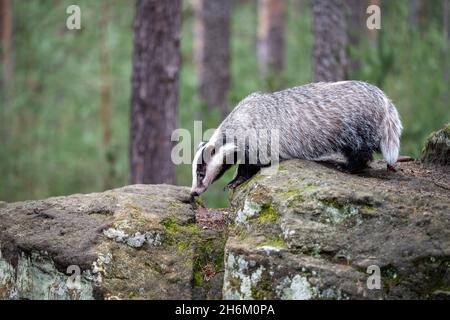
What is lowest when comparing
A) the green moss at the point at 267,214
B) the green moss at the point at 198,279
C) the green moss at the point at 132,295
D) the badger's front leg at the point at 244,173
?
the green moss at the point at 132,295

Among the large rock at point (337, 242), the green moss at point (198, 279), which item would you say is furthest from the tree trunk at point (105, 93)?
the large rock at point (337, 242)

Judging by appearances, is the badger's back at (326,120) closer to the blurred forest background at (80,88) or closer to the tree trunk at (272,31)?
the blurred forest background at (80,88)

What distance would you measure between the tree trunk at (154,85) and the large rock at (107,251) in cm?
271

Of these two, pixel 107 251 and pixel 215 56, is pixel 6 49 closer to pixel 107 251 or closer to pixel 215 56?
pixel 215 56

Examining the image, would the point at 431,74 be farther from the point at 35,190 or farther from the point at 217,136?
the point at 35,190

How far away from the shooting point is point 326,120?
5.16 m

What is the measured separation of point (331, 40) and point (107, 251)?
476 centimetres

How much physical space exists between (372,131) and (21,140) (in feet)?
29.3

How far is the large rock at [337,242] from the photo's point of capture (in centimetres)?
367

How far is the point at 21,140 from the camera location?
1237 centimetres

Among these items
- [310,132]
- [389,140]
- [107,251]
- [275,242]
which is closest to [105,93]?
[310,132]

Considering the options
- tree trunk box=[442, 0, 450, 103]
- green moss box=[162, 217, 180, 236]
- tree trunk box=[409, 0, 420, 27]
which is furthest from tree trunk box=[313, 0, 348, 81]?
tree trunk box=[409, 0, 420, 27]

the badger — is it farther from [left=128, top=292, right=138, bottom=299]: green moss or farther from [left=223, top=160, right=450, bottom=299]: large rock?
[left=128, top=292, right=138, bottom=299]: green moss

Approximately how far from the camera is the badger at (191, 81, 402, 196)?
5051mm
